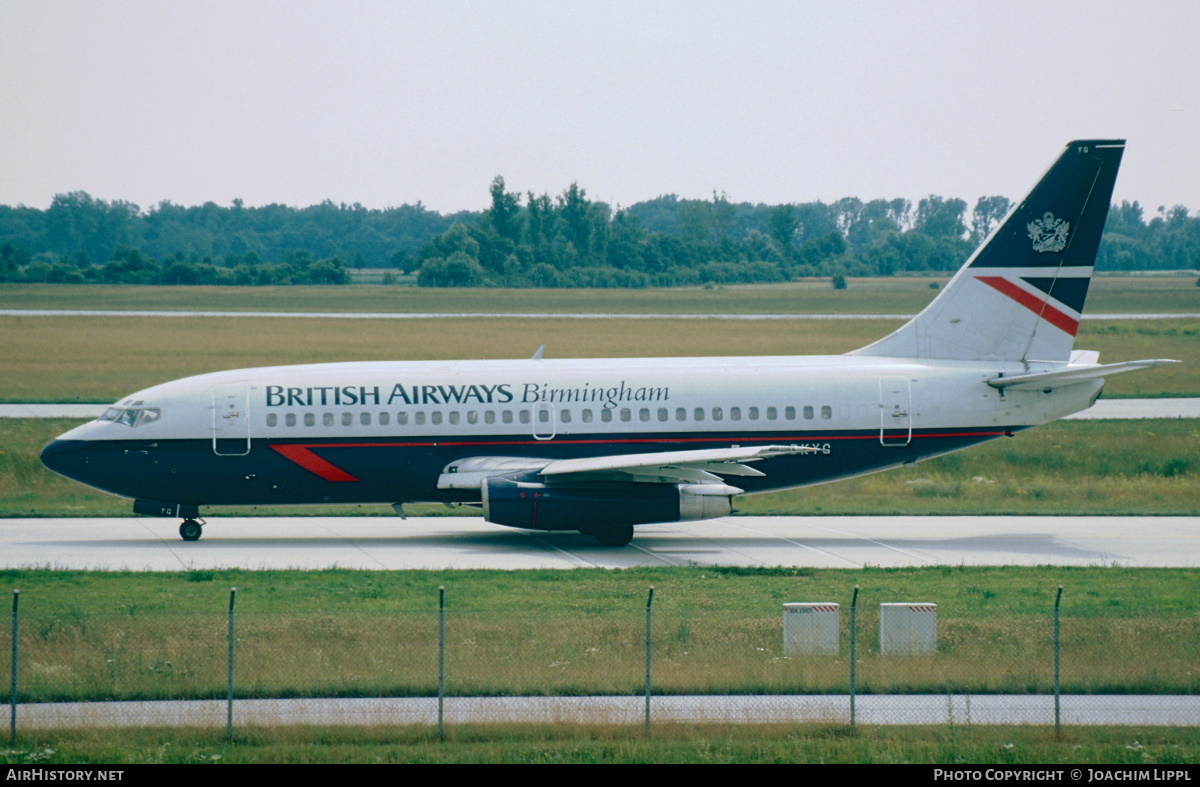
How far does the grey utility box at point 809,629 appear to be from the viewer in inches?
747

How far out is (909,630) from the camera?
19.1 metres

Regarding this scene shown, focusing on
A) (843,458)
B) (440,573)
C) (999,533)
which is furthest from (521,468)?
(999,533)

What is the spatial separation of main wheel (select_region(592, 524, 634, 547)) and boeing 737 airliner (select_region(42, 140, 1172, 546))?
0.17 ft

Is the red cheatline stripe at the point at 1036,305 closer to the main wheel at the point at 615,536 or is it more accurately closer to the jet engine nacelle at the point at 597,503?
the jet engine nacelle at the point at 597,503

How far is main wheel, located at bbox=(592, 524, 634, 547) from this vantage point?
99.3 ft

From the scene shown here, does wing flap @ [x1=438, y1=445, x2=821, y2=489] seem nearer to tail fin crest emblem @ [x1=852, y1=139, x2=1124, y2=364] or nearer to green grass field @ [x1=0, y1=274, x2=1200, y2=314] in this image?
tail fin crest emblem @ [x1=852, y1=139, x2=1124, y2=364]

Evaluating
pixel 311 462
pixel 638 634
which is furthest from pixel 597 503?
pixel 638 634

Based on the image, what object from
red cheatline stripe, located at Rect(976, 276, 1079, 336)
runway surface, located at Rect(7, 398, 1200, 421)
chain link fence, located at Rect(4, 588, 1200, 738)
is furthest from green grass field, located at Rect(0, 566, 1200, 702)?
runway surface, located at Rect(7, 398, 1200, 421)

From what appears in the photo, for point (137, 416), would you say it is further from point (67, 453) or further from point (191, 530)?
point (191, 530)

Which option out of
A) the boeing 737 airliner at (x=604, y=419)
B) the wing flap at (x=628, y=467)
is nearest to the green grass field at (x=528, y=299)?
the boeing 737 airliner at (x=604, y=419)

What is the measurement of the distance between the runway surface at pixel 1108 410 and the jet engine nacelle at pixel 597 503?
2552 centimetres

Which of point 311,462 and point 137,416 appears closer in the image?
point 311,462

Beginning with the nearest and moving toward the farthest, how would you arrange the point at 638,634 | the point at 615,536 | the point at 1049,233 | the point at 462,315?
the point at 638,634
the point at 615,536
the point at 1049,233
the point at 462,315

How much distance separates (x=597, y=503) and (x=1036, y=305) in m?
11.8
